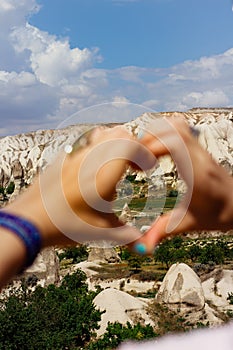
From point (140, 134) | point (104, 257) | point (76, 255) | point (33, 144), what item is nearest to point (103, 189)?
point (140, 134)

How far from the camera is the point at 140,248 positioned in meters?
0.61

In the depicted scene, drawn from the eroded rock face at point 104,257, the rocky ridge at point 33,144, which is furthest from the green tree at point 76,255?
the rocky ridge at point 33,144

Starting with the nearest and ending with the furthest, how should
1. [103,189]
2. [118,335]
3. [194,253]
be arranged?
[103,189] → [118,335] → [194,253]

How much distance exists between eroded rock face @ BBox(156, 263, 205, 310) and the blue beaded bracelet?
11.4 meters

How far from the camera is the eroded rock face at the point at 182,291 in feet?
38.2

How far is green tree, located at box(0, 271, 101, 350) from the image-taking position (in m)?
9.48

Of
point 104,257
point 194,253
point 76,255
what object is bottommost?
point 194,253

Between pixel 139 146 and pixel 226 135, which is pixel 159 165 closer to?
pixel 139 146

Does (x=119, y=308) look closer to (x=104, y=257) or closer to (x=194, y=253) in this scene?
(x=104, y=257)

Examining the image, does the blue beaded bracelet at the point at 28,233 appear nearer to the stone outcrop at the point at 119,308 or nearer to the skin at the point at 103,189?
the skin at the point at 103,189

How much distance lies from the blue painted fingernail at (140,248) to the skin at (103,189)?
0.11ft

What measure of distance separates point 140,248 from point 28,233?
126mm

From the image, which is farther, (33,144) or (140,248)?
(33,144)

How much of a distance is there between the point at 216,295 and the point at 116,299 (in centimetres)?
336
